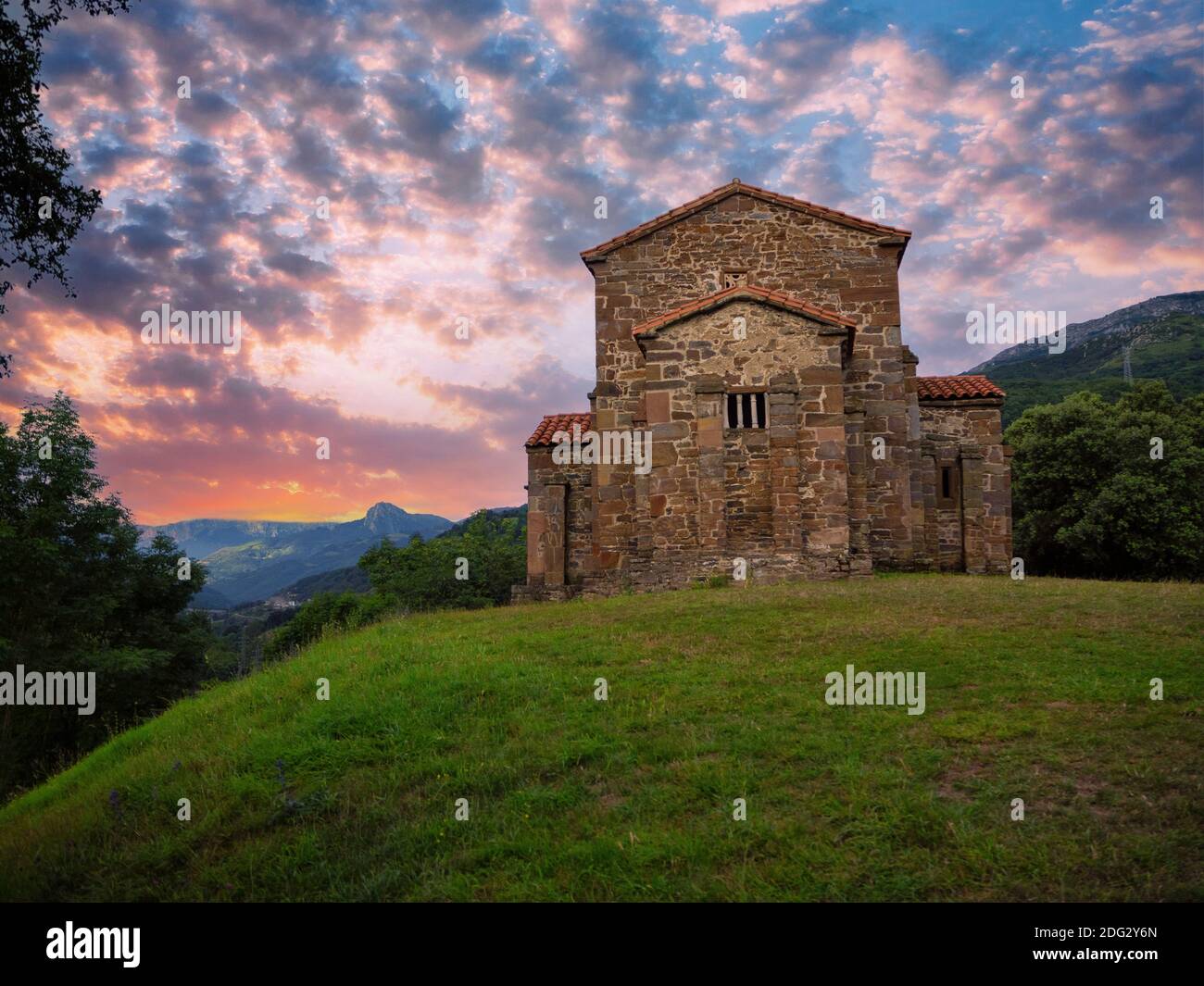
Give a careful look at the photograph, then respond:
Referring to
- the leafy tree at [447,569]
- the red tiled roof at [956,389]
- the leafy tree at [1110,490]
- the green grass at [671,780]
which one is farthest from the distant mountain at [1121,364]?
the green grass at [671,780]

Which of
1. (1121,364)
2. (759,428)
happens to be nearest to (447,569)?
(759,428)

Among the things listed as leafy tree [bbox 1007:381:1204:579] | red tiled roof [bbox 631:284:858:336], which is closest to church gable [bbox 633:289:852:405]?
red tiled roof [bbox 631:284:858:336]

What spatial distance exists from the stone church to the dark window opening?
0.18ft

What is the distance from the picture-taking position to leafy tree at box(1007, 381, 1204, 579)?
31.2 m

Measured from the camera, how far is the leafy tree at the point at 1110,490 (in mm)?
31203

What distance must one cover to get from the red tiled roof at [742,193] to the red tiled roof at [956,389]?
17.6ft

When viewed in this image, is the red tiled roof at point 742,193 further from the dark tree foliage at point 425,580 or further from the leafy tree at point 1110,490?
the dark tree foliage at point 425,580

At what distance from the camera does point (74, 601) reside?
93.6ft

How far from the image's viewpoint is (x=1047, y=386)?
8456 centimetres

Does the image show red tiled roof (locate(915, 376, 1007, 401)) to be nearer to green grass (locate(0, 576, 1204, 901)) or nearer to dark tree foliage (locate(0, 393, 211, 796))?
green grass (locate(0, 576, 1204, 901))

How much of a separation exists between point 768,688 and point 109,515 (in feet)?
107

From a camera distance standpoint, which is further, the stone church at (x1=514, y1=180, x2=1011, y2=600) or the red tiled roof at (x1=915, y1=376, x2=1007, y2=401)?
the red tiled roof at (x1=915, y1=376, x2=1007, y2=401)
